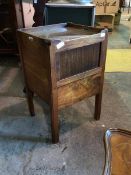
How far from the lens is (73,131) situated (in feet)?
5.16

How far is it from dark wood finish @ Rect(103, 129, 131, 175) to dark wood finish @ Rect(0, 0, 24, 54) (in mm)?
2006

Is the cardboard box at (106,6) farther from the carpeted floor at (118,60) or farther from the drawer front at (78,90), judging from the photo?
the drawer front at (78,90)

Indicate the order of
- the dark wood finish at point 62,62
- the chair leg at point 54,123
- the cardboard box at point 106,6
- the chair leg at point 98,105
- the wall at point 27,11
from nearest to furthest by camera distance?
the dark wood finish at point 62,62, the chair leg at point 54,123, the chair leg at point 98,105, the wall at point 27,11, the cardboard box at point 106,6

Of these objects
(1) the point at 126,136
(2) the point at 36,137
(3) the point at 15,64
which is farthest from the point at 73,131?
(3) the point at 15,64

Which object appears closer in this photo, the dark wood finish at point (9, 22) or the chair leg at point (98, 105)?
the chair leg at point (98, 105)

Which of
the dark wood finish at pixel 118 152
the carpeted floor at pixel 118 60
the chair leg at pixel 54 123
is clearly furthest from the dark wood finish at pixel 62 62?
the carpeted floor at pixel 118 60

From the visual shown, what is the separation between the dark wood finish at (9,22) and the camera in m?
2.33

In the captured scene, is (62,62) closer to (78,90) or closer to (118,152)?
(78,90)

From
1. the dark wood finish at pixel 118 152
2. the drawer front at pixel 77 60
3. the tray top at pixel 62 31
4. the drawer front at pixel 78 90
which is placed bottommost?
the drawer front at pixel 78 90

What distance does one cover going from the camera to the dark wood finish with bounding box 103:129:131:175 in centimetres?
67

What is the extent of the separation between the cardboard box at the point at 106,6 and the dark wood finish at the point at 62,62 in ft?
9.76

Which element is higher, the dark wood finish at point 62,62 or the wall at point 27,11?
the wall at point 27,11

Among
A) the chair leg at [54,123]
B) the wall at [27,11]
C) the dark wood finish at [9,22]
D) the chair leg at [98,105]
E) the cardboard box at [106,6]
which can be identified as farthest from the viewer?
the cardboard box at [106,6]

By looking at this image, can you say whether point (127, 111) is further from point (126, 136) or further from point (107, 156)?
point (107, 156)
